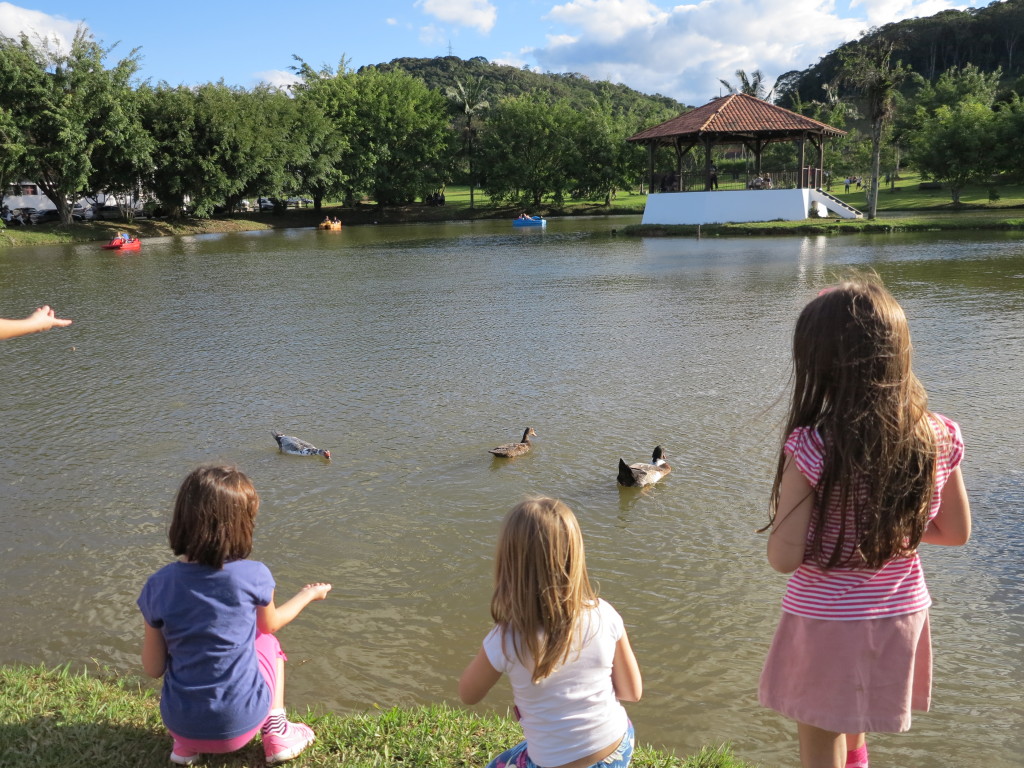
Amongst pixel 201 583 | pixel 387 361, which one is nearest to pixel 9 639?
pixel 201 583

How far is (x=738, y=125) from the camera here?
121 feet

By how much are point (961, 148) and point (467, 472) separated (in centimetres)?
4609

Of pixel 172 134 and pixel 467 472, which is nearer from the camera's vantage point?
pixel 467 472

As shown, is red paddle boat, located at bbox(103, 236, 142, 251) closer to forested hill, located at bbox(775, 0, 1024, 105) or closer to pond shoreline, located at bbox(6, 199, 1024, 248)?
pond shoreline, located at bbox(6, 199, 1024, 248)

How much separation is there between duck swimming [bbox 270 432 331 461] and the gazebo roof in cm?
3294

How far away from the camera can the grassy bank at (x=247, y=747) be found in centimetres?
294

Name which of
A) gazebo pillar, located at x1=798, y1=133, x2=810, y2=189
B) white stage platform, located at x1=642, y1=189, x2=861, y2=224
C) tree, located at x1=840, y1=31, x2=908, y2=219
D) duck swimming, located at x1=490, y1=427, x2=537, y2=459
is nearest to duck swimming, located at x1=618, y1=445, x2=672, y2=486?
duck swimming, located at x1=490, y1=427, x2=537, y2=459

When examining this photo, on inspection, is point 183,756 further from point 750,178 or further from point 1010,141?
point 1010,141

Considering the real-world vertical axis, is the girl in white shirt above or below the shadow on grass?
above

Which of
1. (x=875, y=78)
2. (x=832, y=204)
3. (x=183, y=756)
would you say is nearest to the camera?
(x=183, y=756)

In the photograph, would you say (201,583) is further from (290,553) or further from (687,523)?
(687,523)

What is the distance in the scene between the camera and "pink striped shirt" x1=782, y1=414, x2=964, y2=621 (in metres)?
2.18

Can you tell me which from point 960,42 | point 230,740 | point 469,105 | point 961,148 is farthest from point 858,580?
point 960,42

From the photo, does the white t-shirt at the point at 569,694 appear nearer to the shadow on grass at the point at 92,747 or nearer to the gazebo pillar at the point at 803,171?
the shadow on grass at the point at 92,747
